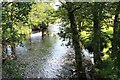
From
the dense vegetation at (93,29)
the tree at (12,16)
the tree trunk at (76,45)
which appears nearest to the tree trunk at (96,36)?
the dense vegetation at (93,29)

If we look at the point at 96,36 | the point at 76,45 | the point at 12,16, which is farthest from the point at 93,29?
the point at 12,16

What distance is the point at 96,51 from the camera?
6.93 metres

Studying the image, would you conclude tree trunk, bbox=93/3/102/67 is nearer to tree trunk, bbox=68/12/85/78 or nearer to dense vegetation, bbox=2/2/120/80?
dense vegetation, bbox=2/2/120/80

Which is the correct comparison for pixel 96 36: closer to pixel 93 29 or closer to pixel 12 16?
pixel 93 29

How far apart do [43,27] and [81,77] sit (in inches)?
683

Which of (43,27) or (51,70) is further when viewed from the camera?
(43,27)

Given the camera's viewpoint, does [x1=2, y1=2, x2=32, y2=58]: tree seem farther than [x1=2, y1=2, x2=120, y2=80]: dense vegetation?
Yes

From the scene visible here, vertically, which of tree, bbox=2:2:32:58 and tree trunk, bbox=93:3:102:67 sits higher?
tree, bbox=2:2:32:58

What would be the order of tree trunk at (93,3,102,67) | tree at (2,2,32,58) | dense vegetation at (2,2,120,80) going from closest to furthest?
dense vegetation at (2,2,120,80)
tree at (2,2,32,58)
tree trunk at (93,3,102,67)

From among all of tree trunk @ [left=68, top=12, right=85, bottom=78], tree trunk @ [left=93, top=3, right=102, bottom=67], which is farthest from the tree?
tree trunk @ [left=68, top=12, right=85, bottom=78]

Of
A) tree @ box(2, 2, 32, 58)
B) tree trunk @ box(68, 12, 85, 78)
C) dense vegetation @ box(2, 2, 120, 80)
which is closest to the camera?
dense vegetation @ box(2, 2, 120, 80)

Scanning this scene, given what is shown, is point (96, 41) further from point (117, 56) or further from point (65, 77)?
point (117, 56)

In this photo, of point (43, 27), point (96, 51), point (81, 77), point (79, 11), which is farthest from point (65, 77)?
point (43, 27)

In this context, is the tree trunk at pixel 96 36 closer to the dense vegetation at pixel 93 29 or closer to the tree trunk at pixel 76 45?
the dense vegetation at pixel 93 29
